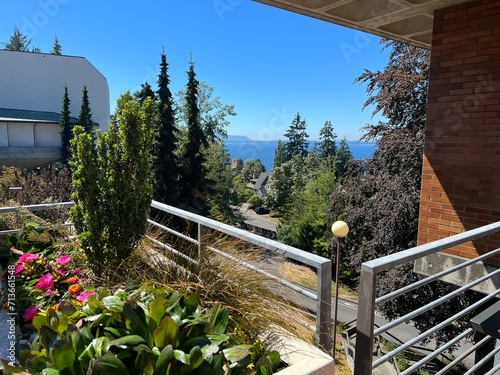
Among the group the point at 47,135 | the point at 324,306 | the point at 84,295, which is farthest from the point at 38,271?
the point at 47,135

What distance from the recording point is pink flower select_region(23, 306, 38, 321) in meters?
1.99

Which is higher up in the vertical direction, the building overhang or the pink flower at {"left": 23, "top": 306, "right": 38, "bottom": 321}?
the building overhang

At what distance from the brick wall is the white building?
27342mm

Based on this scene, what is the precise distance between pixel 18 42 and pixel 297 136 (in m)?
42.2

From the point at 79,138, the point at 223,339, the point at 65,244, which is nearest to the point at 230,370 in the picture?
the point at 223,339

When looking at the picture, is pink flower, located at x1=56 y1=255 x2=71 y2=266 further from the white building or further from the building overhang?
the white building

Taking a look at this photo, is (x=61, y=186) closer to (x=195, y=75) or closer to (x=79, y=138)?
(x=79, y=138)

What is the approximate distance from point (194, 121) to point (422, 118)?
1287 cm

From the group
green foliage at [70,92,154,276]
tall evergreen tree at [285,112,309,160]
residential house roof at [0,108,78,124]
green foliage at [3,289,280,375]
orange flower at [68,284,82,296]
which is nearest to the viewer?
green foliage at [3,289,280,375]

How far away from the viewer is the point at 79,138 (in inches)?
108

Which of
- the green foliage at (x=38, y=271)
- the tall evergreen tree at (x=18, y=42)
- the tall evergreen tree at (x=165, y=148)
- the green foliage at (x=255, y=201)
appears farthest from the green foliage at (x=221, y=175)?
the tall evergreen tree at (x=18, y=42)

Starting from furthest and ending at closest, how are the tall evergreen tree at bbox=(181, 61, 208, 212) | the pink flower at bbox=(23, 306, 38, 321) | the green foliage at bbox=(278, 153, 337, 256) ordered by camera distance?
the green foliage at bbox=(278, 153, 337, 256), the tall evergreen tree at bbox=(181, 61, 208, 212), the pink flower at bbox=(23, 306, 38, 321)

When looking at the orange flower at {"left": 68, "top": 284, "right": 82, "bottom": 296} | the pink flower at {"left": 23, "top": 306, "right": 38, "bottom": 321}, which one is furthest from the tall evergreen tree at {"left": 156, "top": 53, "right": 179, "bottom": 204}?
the pink flower at {"left": 23, "top": 306, "right": 38, "bottom": 321}

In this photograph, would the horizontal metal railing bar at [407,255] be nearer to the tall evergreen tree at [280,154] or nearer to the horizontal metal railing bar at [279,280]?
the horizontal metal railing bar at [279,280]
